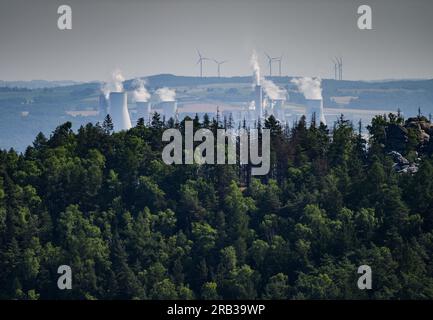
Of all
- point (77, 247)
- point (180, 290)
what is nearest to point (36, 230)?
point (77, 247)

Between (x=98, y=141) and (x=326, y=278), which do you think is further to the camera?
(x=98, y=141)

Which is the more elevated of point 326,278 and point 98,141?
point 98,141

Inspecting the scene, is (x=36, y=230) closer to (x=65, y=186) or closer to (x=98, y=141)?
(x=65, y=186)
